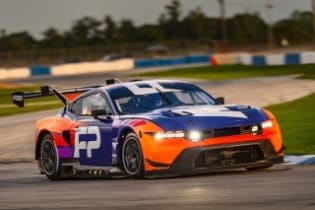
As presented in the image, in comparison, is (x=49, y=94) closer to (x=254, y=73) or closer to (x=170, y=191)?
(x=170, y=191)

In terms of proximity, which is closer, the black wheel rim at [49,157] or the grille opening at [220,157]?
the grille opening at [220,157]

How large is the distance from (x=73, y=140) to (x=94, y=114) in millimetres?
817

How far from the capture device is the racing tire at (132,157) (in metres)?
12.4

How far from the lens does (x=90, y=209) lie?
9.30m

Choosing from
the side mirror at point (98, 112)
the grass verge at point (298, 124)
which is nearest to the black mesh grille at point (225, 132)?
the side mirror at point (98, 112)

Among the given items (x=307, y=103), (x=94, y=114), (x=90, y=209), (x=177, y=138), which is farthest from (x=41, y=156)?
(x=307, y=103)

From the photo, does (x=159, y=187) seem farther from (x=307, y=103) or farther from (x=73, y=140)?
(x=307, y=103)

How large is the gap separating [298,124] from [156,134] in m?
8.11

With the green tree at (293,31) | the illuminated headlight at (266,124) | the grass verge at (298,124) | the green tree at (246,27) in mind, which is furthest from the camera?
the green tree at (246,27)

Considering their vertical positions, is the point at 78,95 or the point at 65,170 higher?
the point at 78,95

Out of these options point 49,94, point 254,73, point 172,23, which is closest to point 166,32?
point 172,23

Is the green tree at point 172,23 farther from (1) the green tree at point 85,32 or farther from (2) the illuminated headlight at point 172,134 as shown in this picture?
(2) the illuminated headlight at point 172,134

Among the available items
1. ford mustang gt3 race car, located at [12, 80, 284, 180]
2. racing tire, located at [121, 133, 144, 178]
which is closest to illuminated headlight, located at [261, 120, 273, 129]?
ford mustang gt3 race car, located at [12, 80, 284, 180]

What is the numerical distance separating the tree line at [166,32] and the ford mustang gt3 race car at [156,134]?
152823 mm
